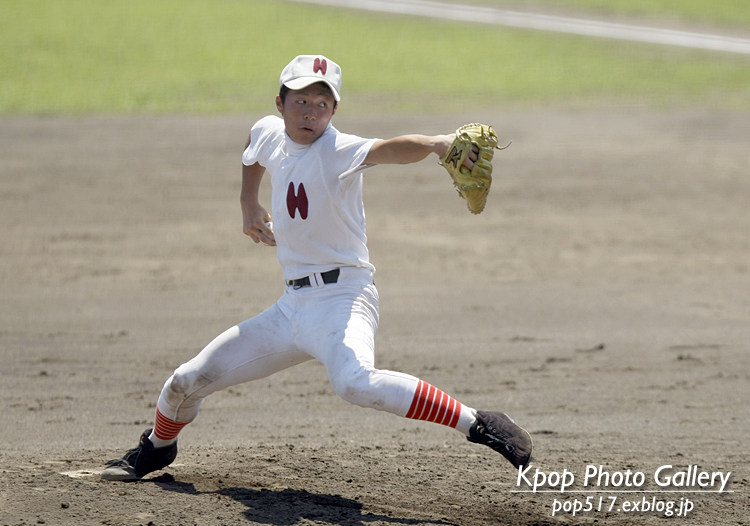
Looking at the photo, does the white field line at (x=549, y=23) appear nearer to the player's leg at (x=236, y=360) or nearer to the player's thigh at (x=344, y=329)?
the player's thigh at (x=344, y=329)

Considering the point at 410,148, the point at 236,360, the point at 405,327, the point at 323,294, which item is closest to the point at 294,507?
the point at 236,360

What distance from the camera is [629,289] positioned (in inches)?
340

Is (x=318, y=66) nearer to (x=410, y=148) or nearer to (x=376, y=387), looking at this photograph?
(x=410, y=148)

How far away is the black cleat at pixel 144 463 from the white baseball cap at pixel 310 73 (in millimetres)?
1879

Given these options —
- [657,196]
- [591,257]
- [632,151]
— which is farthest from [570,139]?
[591,257]

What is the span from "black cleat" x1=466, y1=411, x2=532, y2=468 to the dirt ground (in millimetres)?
429

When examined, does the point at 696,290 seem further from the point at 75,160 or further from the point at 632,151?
the point at 75,160

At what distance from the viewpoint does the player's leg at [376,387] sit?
3707 millimetres

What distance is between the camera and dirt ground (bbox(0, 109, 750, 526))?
4367mm

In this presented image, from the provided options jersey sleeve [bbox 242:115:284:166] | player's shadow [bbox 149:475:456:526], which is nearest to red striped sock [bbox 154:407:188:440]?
player's shadow [bbox 149:475:456:526]

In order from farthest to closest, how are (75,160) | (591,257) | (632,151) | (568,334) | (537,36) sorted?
(537,36) → (632,151) → (75,160) → (591,257) → (568,334)

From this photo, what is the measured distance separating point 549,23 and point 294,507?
24051 mm

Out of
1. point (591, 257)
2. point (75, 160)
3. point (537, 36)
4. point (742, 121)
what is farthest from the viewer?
point (537, 36)

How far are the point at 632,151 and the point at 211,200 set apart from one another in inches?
266
